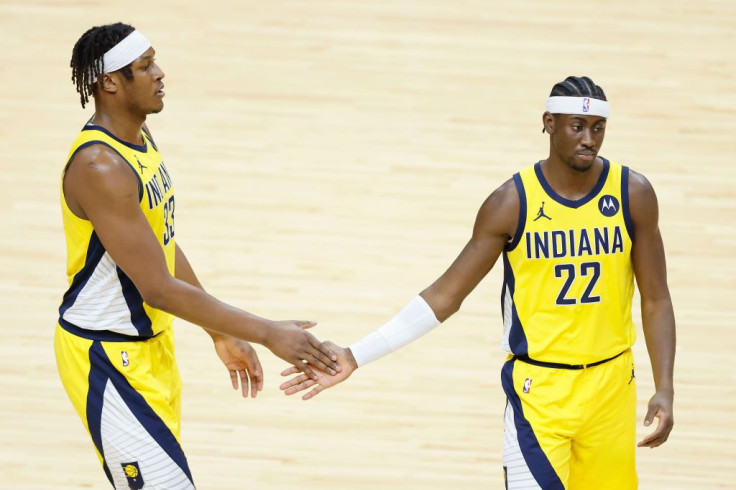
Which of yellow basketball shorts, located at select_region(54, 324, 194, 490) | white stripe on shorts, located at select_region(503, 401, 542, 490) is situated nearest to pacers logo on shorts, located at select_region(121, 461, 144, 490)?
yellow basketball shorts, located at select_region(54, 324, 194, 490)

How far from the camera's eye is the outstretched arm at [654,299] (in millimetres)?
3320

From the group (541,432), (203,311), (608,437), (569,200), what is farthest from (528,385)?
(203,311)

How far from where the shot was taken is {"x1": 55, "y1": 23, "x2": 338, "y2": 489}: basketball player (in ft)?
10.9

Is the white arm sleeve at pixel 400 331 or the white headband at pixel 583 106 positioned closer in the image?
the white headband at pixel 583 106

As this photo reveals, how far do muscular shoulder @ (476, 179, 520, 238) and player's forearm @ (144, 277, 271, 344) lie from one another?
70 cm

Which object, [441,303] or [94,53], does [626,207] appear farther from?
[94,53]

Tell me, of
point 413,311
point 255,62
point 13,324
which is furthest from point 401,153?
point 413,311

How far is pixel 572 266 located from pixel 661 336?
364 millimetres

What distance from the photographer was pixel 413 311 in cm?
356

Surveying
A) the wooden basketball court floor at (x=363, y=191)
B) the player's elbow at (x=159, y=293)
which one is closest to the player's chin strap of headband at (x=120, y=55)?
the player's elbow at (x=159, y=293)

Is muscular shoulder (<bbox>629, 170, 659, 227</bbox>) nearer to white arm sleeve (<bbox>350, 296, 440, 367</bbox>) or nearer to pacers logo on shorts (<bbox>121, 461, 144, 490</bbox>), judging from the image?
white arm sleeve (<bbox>350, 296, 440, 367</bbox>)

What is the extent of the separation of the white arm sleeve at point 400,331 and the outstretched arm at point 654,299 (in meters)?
0.61

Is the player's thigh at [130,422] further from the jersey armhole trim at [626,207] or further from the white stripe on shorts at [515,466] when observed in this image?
the jersey armhole trim at [626,207]

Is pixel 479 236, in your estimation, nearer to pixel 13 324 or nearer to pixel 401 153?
pixel 13 324
